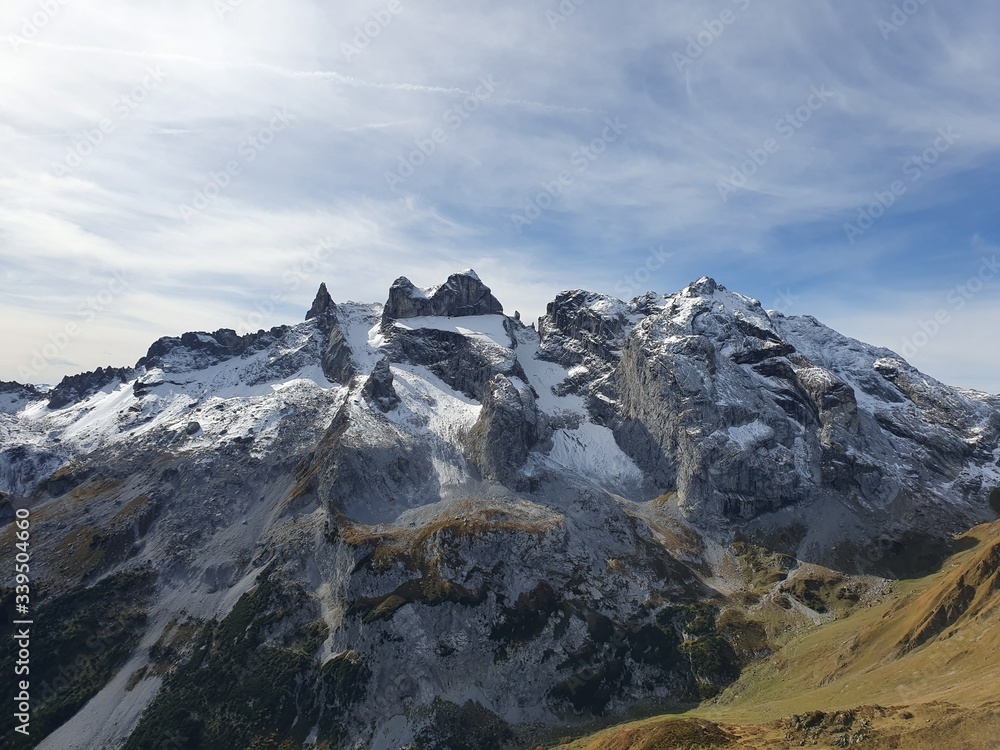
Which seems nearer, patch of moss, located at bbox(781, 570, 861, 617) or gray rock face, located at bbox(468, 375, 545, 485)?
patch of moss, located at bbox(781, 570, 861, 617)

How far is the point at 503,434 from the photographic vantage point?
600 ft

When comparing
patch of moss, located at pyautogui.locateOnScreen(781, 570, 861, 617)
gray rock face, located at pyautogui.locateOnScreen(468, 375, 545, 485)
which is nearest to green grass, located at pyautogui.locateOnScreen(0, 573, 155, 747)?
gray rock face, located at pyautogui.locateOnScreen(468, 375, 545, 485)

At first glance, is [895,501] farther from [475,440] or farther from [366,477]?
[366,477]

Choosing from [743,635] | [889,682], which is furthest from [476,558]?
[889,682]

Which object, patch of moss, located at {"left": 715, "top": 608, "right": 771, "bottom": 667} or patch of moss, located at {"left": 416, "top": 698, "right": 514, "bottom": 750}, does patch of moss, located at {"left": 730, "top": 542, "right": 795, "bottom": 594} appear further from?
patch of moss, located at {"left": 416, "top": 698, "right": 514, "bottom": 750}

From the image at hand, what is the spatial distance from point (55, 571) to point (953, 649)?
196429 millimetres

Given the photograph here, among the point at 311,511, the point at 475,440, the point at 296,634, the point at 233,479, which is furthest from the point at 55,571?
the point at 475,440

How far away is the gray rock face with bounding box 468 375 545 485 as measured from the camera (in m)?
177

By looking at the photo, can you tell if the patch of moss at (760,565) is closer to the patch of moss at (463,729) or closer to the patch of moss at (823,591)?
the patch of moss at (823,591)

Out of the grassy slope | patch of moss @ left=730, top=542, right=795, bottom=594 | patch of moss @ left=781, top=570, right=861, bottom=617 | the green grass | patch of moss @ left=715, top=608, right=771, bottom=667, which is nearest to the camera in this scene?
the grassy slope

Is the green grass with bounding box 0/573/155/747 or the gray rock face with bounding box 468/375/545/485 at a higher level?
the gray rock face with bounding box 468/375/545/485

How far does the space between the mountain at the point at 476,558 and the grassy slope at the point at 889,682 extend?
1051 cm

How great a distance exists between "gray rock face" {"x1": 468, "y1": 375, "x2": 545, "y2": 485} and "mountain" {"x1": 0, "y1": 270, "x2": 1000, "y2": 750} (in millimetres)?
853

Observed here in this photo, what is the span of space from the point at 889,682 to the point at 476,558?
3278 inches
